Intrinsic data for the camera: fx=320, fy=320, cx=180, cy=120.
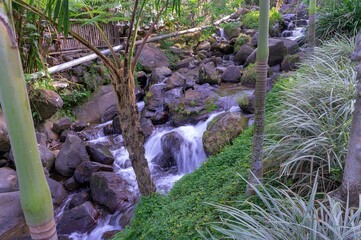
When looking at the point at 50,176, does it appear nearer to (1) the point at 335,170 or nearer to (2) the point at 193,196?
(2) the point at 193,196

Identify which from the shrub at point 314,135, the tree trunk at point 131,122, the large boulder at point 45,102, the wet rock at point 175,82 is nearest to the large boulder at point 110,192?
the tree trunk at point 131,122

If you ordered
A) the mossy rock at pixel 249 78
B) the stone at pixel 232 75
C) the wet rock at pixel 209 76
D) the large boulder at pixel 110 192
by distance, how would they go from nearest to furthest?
the large boulder at pixel 110 192, the mossy rock at pixel 249 78, the wet rock at pixel 209 76, the stone at pixel 232 75

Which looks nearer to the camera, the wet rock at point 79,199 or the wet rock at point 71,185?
the wet rock at point 79,199

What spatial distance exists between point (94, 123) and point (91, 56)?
1.92 m

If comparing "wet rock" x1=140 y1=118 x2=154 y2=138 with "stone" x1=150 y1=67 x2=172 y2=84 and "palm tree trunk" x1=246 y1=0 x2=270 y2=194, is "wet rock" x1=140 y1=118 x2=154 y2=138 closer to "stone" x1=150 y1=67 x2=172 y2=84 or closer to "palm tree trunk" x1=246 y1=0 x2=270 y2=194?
"stone" x1=150 y1=67 x2=172 y2=84

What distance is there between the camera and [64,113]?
24.8 ft

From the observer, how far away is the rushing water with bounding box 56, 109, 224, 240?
15.2 feet

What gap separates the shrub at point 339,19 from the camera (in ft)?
22.1

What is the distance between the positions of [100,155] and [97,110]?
220 centimetres

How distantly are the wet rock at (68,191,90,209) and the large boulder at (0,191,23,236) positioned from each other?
2.43 feet

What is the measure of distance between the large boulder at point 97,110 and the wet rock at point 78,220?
3.42 metres

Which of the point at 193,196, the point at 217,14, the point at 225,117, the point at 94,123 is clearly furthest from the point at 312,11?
the point at 217,14

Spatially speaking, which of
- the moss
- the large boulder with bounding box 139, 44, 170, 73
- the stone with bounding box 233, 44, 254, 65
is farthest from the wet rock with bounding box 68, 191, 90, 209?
the stone with bounding box 233, 44, 254, 65

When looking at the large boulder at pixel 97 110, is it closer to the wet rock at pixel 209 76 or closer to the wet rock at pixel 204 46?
the wet rock at pixel 209 76
